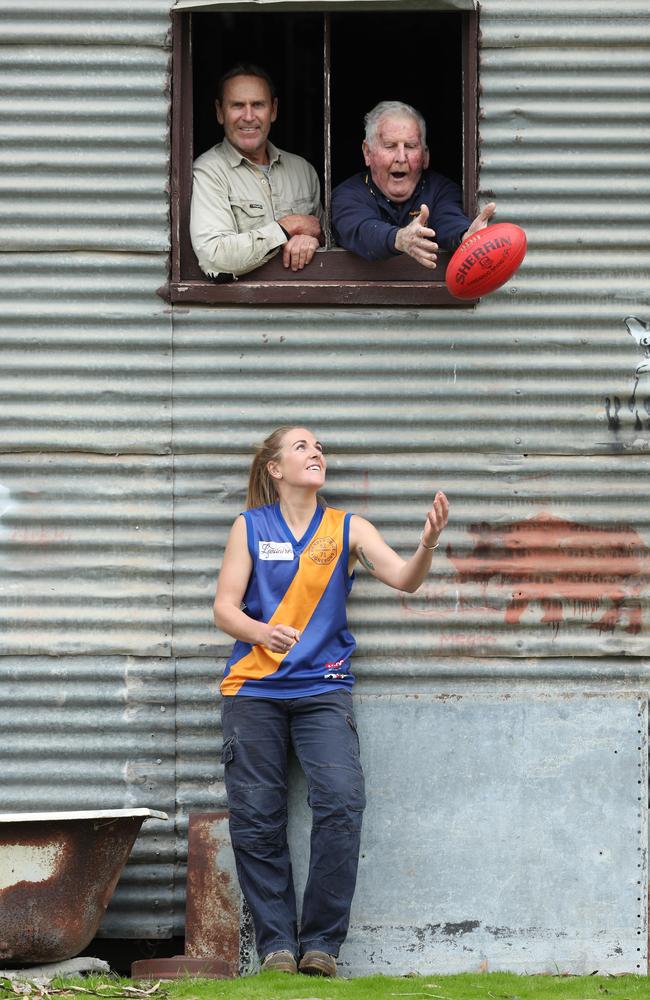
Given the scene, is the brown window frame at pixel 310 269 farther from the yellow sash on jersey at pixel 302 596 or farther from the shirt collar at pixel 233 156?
the yellow sash on jersey at pixel 302 596

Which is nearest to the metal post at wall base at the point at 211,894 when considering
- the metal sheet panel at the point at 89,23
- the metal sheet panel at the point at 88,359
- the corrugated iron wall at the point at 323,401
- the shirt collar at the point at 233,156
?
the corrugated iron wall at the point at 323,401

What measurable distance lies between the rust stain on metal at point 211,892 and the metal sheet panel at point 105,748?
209 mm

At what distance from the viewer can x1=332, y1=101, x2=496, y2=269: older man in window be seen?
222 inches

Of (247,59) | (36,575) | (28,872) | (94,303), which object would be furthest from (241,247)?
(247,59)

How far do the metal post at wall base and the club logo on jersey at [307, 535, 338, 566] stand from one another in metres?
1.14

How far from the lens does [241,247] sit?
5.66 meters

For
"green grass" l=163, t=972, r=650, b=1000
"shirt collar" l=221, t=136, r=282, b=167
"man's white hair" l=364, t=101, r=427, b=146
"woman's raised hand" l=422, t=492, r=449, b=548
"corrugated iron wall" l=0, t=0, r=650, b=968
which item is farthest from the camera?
"shirt collar" l=221, t=136, r=282, b=167

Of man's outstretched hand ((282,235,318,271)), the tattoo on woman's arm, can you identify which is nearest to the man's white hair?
man's outstretched hand ((282,235,318,271))

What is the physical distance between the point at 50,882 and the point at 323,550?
5.52 ft

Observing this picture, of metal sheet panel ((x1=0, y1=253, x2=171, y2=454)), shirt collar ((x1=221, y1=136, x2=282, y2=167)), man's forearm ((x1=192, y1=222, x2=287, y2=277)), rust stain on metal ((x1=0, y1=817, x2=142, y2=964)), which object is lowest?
rust stain on metal ((x1=0, y1=817, x2=142, y2=964))

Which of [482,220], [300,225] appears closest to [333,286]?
[300,225]

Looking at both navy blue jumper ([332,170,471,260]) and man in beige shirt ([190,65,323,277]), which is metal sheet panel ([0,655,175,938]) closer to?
man in beige shirt ([190,65,323,277])

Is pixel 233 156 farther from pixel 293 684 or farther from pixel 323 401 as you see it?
pixel 293 684

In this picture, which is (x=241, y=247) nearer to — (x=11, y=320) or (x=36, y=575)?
(x=11, y=320)
